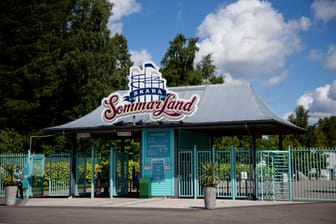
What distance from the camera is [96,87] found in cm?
4350

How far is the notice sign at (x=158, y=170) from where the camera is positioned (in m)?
24.3

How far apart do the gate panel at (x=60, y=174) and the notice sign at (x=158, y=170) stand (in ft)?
16.5

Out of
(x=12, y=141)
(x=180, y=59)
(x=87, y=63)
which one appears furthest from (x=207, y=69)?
(x=12, y=141)

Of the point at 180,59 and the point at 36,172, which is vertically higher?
the point at 180,59

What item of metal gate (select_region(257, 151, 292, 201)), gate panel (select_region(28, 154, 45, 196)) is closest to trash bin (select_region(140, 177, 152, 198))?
metal gate (select_region(257, 151, 292, 201))

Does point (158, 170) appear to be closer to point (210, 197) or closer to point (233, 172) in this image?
point (233, 172)

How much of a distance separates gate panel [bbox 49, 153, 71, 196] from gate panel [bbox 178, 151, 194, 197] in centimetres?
643

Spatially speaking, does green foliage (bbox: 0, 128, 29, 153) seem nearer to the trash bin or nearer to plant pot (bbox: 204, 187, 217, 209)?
the trash bin

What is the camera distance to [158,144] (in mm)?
24578

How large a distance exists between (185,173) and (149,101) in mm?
4070

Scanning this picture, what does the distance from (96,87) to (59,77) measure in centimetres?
586

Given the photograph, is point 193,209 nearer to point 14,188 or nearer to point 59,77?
point 14,188

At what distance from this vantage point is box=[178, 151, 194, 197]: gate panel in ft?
78.4

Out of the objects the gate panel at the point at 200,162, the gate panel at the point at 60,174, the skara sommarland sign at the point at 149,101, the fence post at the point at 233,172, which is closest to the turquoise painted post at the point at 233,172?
the fence post at the point at 233,172
